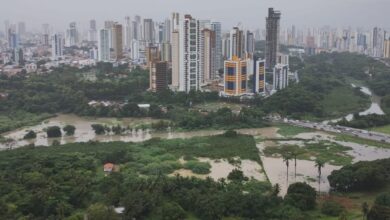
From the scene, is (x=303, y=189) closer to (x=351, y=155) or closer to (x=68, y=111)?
(x=351, y=155)

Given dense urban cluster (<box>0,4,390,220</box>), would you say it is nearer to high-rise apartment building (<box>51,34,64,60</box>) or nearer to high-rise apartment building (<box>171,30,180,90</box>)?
high-rise apartment building (<box>171,30,180,90</box>)

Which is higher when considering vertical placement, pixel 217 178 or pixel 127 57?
pixel 127 57

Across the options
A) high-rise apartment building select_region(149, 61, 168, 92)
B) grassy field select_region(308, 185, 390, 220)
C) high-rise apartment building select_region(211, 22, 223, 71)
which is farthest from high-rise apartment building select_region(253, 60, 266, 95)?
grassy field select_region(308, 185, 390, 220)

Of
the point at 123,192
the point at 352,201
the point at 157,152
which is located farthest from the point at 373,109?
the point at 123,192

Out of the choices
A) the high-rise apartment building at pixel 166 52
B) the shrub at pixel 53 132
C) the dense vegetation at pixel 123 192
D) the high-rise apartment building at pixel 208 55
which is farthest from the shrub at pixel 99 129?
the high-rise apartment building at pixel 166 52

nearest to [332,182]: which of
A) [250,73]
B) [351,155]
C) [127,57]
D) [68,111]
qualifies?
[351,155]

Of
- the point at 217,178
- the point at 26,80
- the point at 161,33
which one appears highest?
the point at 161,33
